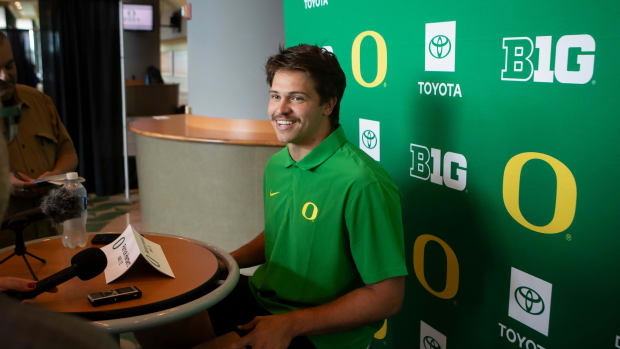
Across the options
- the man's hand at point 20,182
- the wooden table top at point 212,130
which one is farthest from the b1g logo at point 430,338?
the wooden table top at point 212,130

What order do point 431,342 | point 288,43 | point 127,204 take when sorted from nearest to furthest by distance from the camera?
point 431,342 < point 288,43 < point 127,204

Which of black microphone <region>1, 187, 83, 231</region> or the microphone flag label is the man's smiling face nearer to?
the microphone flag label

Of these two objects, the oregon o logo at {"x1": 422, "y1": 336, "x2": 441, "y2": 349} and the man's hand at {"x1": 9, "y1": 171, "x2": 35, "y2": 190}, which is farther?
the man's hand at {"x1": 9, "y1": 171, "x2": 35, "y2": 190}

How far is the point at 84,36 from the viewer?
6.02 metres

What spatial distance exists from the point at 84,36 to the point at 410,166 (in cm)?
516

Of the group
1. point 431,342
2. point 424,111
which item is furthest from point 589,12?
point 431,342

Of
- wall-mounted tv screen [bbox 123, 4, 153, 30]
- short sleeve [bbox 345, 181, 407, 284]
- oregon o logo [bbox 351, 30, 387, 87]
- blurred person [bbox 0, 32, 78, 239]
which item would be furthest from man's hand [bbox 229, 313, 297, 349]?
wall-mounted tv screen [bbox 123, 4, 153, 30]

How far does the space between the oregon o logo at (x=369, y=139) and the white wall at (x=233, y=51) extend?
194cm

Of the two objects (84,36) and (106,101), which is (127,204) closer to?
(106,101)

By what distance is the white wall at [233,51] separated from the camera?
4074 millimetres

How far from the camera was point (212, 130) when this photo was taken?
440cm

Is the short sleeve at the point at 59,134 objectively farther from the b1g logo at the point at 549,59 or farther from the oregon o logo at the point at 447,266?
the b1g logo at the point at 549,59

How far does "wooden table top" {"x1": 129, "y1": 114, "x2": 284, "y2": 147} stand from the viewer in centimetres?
379

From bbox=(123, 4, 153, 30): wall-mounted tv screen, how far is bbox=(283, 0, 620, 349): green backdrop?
290 inches
